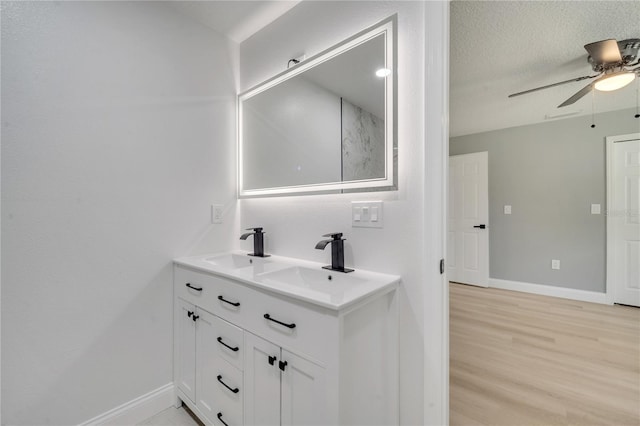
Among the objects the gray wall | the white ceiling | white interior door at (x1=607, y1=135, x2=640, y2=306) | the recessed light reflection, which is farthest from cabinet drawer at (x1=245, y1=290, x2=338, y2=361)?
white interior door at (x1=607, y1=135, x2=640, y2=306)

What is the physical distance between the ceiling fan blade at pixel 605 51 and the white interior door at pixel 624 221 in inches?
78.2

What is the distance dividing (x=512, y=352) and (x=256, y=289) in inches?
90.7

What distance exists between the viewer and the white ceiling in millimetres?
1690

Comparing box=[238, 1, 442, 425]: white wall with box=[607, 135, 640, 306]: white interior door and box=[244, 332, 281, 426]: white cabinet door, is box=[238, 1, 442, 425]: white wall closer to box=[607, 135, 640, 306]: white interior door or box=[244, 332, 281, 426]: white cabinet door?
box=[244, 332, 281, 426]: white cabinet door

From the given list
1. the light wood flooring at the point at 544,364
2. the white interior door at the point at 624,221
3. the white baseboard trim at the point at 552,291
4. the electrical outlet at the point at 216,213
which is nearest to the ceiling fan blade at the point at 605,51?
the white interior door at the point at 624,221

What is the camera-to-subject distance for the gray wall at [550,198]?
3.41 metres

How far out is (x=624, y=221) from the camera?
326cm

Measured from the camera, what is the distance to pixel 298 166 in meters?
1.68

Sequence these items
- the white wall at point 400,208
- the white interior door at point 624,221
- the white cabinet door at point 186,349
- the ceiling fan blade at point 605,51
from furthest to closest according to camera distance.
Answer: the white interior door at point 624,221 → the ceiling fan blade at point 605,51 → the white cabinet door at point 186,349 → the white wall at point 400,208

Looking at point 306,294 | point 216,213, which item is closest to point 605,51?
point 306,294

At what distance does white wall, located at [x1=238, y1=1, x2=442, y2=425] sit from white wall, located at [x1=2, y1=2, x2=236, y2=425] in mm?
768

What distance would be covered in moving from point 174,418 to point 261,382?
866mm

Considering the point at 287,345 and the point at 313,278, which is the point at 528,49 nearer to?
the point at 313,278

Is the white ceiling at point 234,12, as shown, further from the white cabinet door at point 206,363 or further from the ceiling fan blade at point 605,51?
the ceiling fan blade at point 605,51
